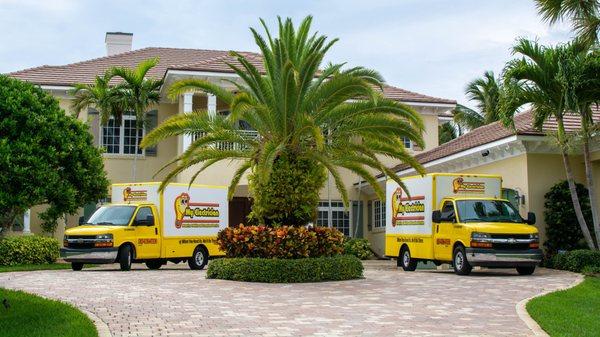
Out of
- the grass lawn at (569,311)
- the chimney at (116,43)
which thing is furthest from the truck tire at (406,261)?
the chimney at (116,43)

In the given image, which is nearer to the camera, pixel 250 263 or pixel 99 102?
pixel 250 263

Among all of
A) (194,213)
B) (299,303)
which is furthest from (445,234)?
(299,303)

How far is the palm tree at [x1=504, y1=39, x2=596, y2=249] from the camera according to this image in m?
19.1

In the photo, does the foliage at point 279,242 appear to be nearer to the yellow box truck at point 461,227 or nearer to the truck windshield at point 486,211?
the yellow box truck at point 461,227

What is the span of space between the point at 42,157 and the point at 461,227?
33.2 ft

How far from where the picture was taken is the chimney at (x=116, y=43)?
122 feet

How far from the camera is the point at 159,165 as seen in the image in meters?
31.4

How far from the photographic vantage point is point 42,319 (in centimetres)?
1029

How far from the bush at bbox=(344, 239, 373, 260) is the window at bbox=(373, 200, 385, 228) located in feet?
4.60

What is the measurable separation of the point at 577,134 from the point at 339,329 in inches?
496

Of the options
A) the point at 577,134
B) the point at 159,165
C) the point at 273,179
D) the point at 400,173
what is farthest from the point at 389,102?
the point at 159,165

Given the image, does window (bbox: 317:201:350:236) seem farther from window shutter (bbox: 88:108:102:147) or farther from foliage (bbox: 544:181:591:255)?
foliage (bbox: 544:181:591:255)

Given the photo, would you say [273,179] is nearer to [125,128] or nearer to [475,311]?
[475,311]

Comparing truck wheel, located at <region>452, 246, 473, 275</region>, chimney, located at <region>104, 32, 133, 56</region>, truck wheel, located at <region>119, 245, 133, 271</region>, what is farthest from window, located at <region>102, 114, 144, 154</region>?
truck wheel, located at <region>452, 246, 473, 275</region>
